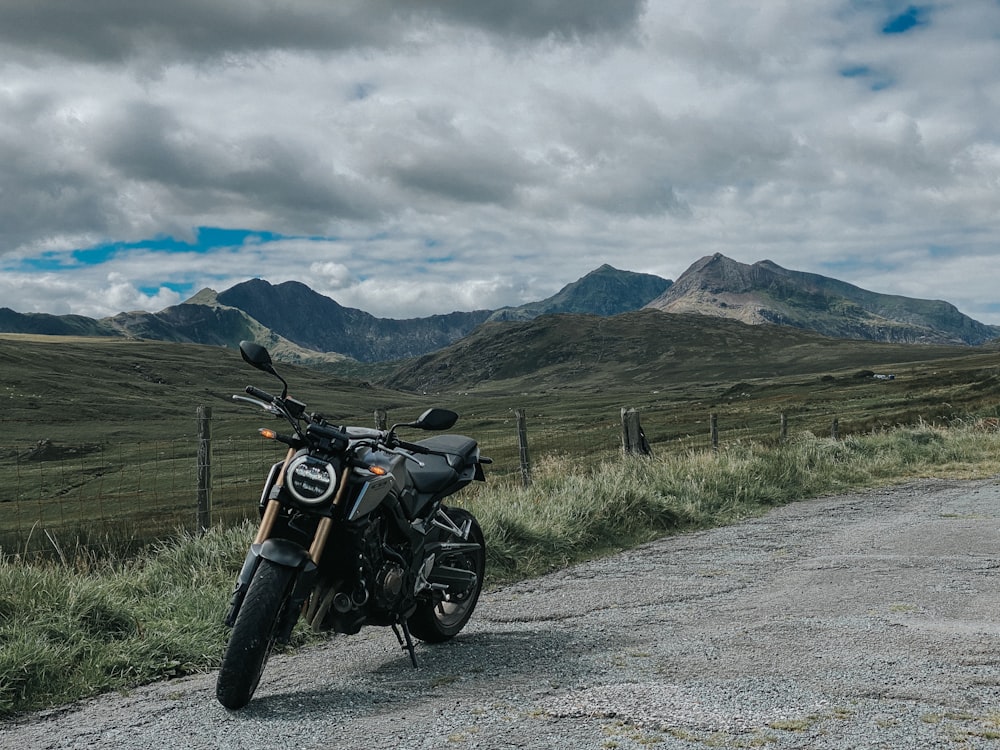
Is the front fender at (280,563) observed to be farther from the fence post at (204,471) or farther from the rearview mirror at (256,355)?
the fence post at (204,471)

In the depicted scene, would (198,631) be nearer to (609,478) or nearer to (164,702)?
(164,702)

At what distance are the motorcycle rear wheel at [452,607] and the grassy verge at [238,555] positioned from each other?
4.63ft

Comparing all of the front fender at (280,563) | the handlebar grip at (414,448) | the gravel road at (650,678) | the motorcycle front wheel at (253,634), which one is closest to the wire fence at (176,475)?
the gravel road at (650,678)

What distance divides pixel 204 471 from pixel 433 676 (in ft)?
19.6

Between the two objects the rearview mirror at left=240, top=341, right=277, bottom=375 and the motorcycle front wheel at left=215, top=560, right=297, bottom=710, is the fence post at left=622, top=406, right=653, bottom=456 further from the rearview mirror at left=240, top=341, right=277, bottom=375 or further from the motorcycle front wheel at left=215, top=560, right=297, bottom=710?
the motorcycle front wheel at left=215, top=560, right=297, bottom=710

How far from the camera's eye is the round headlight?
4566 millimetres

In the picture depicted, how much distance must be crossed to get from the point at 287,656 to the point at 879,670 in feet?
12.2

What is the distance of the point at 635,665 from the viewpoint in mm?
5141

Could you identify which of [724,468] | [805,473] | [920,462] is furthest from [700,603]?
[920,462]

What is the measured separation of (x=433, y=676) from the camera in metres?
5.16

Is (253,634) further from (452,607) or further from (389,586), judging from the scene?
(452,607)

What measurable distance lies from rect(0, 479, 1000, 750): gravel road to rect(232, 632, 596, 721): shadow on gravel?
17mm

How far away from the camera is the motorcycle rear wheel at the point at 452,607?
18.8 feet

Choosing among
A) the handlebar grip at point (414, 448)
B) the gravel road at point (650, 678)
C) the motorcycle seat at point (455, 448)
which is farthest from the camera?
the motorcycle seat at point (455, 448)
